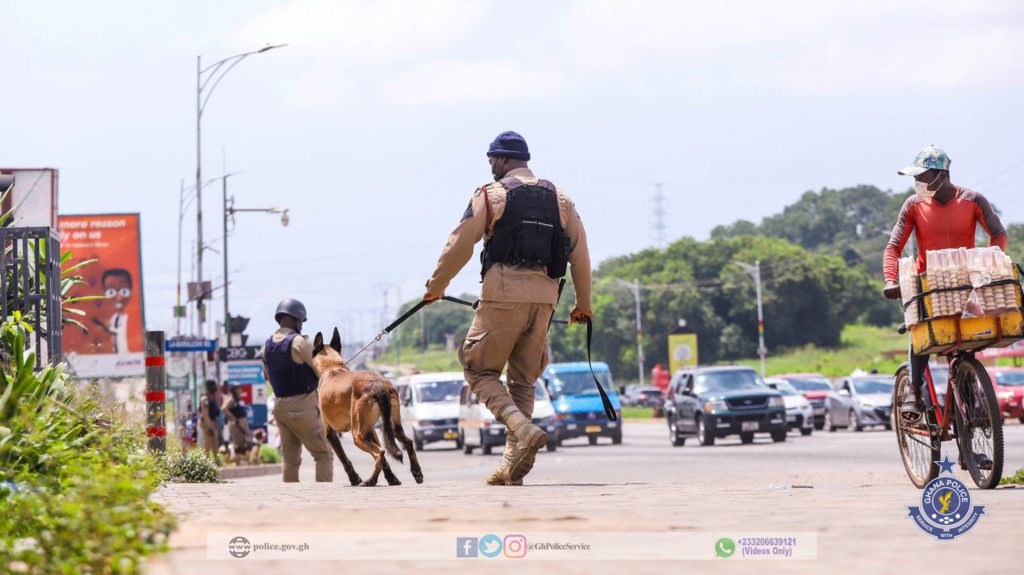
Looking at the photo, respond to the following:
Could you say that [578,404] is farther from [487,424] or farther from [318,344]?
[318,344]

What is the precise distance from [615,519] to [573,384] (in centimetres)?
2889

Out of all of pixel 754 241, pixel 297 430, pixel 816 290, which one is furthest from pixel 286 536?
pixel 754 241

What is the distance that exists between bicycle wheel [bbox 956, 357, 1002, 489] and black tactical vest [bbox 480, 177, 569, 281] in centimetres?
248

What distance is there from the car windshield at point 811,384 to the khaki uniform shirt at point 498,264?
110 feet

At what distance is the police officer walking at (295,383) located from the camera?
41.0 ft

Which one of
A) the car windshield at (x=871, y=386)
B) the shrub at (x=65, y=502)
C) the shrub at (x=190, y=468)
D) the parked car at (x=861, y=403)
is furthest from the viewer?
the car windshield at (x=871, y=386)

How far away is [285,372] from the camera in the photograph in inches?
497

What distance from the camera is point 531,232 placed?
29.3 feet

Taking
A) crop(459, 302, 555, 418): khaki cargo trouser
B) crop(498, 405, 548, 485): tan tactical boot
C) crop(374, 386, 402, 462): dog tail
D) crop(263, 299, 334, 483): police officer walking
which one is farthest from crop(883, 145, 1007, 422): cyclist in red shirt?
crop(263, 299, 334, 483): police officer walking

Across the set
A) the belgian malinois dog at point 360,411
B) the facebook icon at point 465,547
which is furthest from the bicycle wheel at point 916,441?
the facebook icon at point 465,547

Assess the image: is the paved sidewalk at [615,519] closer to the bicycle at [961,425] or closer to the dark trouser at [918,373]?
the bicycle at [961,425]

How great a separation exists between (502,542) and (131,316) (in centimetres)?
3368

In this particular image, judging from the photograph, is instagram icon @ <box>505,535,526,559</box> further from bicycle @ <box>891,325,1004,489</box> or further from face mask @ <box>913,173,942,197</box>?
face mask @ <box>913,173,942,197</box>

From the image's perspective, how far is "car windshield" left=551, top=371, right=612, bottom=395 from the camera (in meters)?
34.7
